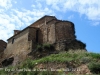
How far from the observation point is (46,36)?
94.1 feet

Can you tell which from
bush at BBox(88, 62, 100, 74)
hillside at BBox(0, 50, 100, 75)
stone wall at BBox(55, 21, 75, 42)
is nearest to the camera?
bush at BBox(88, 62, 100, 74)

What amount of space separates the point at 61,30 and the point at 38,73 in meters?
13.8

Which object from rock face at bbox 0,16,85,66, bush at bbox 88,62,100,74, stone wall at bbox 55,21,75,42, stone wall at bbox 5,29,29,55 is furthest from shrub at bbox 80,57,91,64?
stone wall at bbox 5,29,29,55

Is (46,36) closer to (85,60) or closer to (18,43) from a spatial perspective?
(18,43)

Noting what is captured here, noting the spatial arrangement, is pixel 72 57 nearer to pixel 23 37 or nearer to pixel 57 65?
pixel 57 65

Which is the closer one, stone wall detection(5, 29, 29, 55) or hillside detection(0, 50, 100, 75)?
hillside detection(0, 50, 100, 75)

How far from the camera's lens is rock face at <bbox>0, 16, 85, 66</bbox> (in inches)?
1032

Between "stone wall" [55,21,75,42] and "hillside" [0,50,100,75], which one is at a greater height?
"stone wall" [55,21,75,42]

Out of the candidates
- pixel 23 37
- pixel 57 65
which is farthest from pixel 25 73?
pixel 23 37

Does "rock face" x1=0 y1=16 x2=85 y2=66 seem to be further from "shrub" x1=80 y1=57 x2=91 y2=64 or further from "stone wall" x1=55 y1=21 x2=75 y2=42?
"shrub" x1=80 y1=57 x2=91 y2=64

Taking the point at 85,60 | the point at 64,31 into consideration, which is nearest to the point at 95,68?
the point at 85,60

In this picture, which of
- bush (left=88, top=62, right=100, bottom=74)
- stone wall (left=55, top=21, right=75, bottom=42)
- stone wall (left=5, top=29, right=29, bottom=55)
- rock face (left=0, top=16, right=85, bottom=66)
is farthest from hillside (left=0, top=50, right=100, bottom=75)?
stone wall (left=5, top=29, right=29, bottom=55)

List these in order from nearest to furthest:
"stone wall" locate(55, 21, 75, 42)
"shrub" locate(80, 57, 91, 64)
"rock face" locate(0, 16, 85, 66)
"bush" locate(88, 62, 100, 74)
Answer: "bush" locate(88, 62, 100, 74) < "shrub" locate(80, 57, 91, 64) < "rock face" locate(0, 16, 85, 66) < "stone wall" locate(55, 21, 75, 42)

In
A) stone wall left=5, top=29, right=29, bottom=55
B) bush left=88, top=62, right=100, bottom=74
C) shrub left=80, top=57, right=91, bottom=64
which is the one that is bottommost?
bush left=88, top=62, right=100, bottom=74
